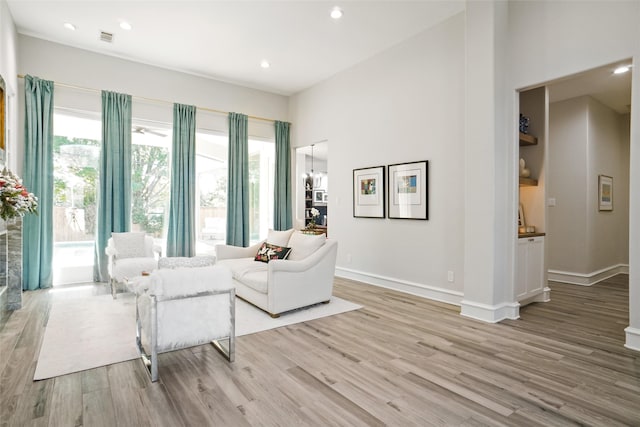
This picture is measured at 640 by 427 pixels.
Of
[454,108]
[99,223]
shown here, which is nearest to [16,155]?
[99,223]

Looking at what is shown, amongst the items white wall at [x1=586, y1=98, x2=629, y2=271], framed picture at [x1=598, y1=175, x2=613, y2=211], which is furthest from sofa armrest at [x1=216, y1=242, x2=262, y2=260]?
framed picture at [x1=598, y1=175, x2=613, y2=211]

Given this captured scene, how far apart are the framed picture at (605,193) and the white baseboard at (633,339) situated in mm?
3813

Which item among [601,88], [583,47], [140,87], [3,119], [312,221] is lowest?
[312,221]

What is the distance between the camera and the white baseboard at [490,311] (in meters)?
3.53

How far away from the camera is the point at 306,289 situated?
387 centimetres

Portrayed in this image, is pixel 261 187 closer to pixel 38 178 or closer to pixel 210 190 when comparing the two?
pixel 210 190

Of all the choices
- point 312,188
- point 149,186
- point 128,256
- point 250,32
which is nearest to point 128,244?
point 128,256

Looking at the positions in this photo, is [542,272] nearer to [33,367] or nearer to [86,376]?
[86,376]

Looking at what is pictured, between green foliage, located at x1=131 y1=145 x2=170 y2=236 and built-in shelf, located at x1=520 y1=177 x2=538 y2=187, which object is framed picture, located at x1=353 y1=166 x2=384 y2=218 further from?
green foliage, located at x1=131 y1=145 x2=170 y2=236

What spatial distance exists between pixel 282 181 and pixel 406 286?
346 cm

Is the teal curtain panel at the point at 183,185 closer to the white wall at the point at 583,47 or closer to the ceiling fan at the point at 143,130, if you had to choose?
the ceiling fan at the point at 143,130

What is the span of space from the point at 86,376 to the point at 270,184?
5.20m

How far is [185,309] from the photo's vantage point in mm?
2455

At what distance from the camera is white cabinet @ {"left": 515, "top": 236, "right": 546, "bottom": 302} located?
3.90 meters
